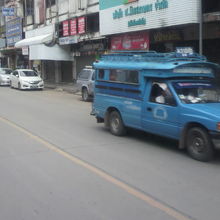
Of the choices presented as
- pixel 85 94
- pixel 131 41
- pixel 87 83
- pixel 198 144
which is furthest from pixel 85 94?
pixel 198 144

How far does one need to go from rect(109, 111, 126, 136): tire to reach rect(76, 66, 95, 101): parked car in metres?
9.05

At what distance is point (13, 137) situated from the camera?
32.8ft

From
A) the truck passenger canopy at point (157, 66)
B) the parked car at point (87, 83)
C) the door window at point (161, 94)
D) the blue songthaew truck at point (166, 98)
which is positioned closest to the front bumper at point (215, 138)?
the blue songthaew truck at point (166, 98)

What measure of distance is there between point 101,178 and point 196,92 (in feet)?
10.8

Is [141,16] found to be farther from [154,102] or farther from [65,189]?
[65,189]

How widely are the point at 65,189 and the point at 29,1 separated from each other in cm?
3577

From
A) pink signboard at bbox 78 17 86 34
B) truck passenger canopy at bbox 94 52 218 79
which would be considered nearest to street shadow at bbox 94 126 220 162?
truck passenger canopy at bbox 94 52 218 79

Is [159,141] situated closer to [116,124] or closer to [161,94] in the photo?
[116,124]

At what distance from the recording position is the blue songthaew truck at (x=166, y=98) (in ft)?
25.0

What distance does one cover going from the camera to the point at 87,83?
65.2 ft

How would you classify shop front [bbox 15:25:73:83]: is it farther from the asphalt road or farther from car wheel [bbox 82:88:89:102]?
the asphalt road

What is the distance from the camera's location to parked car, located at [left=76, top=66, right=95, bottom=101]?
19.6 m

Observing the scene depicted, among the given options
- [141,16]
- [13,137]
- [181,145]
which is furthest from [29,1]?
[181,145]

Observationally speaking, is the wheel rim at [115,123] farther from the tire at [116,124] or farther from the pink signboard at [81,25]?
the pink signboard at [81,25]
